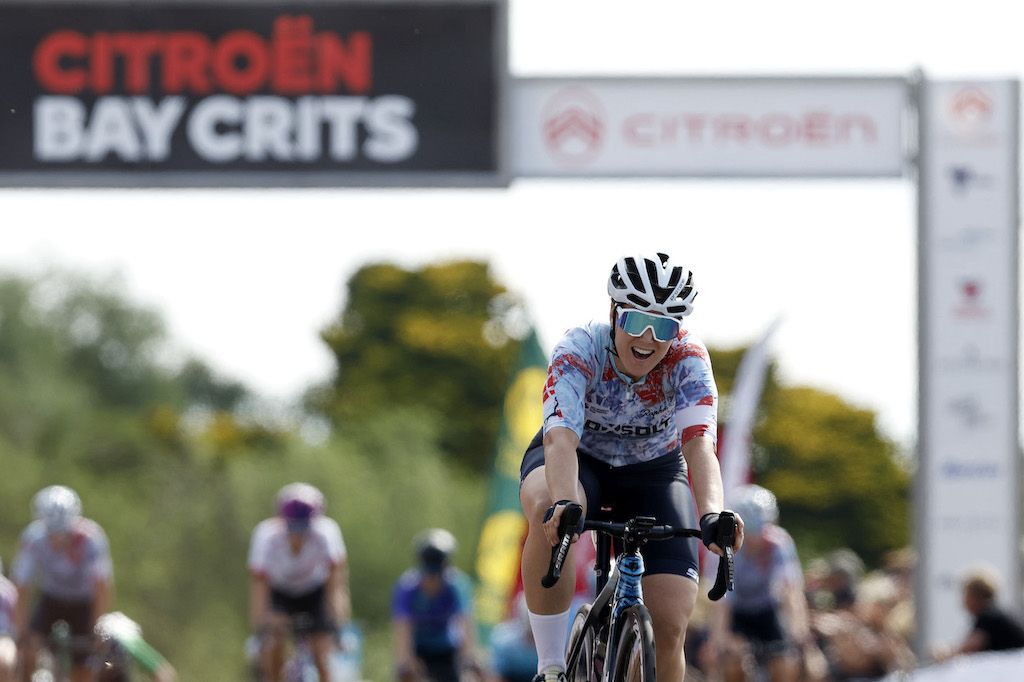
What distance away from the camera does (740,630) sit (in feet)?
47.5

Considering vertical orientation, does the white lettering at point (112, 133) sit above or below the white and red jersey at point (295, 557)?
above

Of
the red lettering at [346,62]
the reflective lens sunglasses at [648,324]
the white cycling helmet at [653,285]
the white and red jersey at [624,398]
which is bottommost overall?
the white and red jersey at [624,398]

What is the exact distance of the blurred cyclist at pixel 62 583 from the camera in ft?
45.8

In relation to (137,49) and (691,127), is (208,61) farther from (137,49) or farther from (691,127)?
(691,127)

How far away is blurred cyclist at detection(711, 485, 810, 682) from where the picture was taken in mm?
14180

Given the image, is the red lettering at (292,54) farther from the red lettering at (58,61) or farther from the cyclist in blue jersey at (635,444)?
the cyclist in blue jersey at (635,444)

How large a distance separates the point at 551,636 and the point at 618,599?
75 cm

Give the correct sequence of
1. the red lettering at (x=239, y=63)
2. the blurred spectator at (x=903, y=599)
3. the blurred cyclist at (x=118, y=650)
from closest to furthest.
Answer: the blurred cyclist at (x=118, y=650) → the red lettering at (x=239, y=63) → the blurred spectator at (x=903, y=599)

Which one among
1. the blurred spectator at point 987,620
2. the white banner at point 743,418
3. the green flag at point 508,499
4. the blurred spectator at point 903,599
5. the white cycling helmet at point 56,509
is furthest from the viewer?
the green flag at point 508,499

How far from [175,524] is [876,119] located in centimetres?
2202

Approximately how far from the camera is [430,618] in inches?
597

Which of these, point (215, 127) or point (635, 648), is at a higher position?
point (215, 127)

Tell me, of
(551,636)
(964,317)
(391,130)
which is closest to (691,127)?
(391,130)

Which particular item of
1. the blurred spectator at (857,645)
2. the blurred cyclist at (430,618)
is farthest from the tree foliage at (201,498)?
the blurred cyclist at (430,618)
